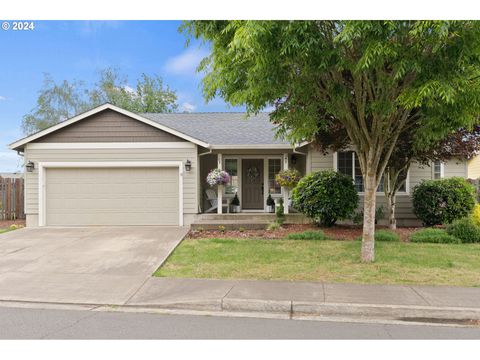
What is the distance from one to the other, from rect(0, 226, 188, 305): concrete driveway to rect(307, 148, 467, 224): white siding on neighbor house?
5322 mm

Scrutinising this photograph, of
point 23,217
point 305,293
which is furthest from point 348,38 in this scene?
point 23,217

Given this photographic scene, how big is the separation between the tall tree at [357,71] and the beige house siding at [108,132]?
5.60 m

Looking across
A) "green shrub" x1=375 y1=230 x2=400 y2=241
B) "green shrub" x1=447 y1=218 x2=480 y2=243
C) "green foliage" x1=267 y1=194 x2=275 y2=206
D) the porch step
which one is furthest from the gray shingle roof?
"green shrub" x1=447 y1=218 x2=480 y2=243

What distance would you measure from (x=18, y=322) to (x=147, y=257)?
10.9ft

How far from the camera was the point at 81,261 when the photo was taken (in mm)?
7195

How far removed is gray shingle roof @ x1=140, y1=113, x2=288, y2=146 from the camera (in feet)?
41.1

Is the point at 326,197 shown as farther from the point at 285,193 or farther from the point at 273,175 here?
the point at 273,175

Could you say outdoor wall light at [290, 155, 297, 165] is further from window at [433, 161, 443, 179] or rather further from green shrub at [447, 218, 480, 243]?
green shrub at [447, 218, 480, 243]

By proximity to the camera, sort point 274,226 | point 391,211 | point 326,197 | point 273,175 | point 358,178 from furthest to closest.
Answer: point 273,175
point 358,178
point 391,211
point 274,226
point 326,197

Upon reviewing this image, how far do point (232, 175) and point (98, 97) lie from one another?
69.4ft

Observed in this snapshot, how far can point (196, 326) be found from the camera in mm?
4094

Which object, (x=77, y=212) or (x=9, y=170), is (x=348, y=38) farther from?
(x=9, y=170)

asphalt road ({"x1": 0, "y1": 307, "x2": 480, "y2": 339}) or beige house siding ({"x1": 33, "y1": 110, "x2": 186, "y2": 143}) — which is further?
beige house siding ({"x1": 33, "y1": 110, "x2": 186, "y2": 143})

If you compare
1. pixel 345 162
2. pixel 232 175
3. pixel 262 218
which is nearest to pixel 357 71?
pixel 262 218
